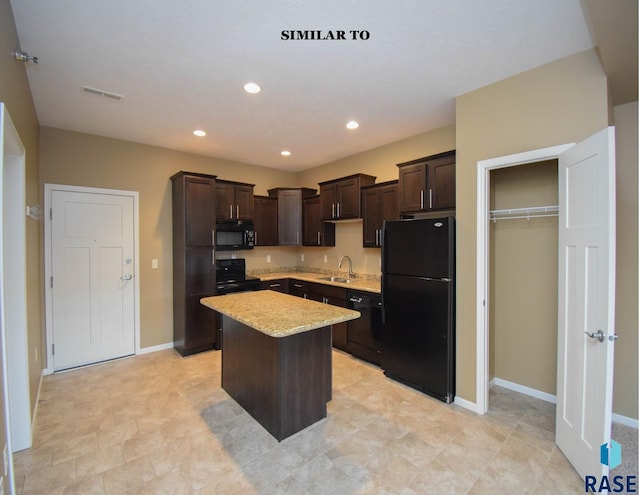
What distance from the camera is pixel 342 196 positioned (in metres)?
4.41

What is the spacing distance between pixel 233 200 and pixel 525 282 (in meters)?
3.87

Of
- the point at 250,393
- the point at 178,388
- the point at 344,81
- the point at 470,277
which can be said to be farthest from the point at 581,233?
the point at 178,388

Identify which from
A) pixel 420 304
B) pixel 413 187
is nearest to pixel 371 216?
pixel 413 187

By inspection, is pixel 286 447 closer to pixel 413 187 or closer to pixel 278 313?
pixel 278 313

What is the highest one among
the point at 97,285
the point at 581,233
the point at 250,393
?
the point at 581,233

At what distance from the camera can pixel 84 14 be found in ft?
5.88

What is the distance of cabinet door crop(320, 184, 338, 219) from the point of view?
4.54 m

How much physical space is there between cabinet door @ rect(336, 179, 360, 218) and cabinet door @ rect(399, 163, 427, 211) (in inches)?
32.5

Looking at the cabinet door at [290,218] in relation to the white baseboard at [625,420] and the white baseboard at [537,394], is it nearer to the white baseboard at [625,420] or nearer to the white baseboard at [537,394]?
the white baseboard at [537,394]

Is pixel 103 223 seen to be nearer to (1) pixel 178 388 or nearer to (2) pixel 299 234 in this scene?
(1) pixel 178 388

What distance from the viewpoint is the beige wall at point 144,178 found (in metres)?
3.54

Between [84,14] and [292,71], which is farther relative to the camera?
[292,71]

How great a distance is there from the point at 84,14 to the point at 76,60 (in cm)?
60

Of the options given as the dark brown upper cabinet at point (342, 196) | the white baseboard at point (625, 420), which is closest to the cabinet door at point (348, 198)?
the dark brown upper cabinet at point (342, 196)
